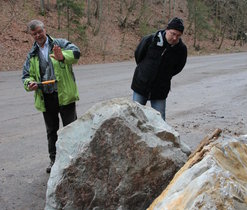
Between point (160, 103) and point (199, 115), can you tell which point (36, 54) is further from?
point (199, 115)

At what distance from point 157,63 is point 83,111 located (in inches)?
159

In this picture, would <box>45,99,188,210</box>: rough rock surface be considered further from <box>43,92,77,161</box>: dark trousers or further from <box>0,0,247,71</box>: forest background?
<box>0,0,247,71</box>: forest background

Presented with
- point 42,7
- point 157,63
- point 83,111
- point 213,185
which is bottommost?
point 83,111

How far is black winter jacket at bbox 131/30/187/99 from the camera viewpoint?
167 inches

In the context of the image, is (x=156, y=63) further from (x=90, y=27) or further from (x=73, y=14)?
(x=90, y=27)

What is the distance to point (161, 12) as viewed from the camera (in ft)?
144

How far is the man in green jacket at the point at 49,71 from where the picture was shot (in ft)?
13.5

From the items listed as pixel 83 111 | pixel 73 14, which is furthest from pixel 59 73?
pixel 73 14

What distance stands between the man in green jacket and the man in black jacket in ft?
2.74

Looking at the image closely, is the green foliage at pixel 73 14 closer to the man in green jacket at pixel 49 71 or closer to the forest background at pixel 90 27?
the forest background at pixel 90 27

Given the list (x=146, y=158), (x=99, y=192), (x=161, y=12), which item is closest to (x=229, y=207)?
(x=146, y=158)

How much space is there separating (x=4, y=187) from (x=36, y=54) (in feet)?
5.69

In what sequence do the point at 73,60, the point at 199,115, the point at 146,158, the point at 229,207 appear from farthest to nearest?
the point at 199,115 < the point at 73,60 < the point at 146,158 < the point at 229,207

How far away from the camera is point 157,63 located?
4258mm
